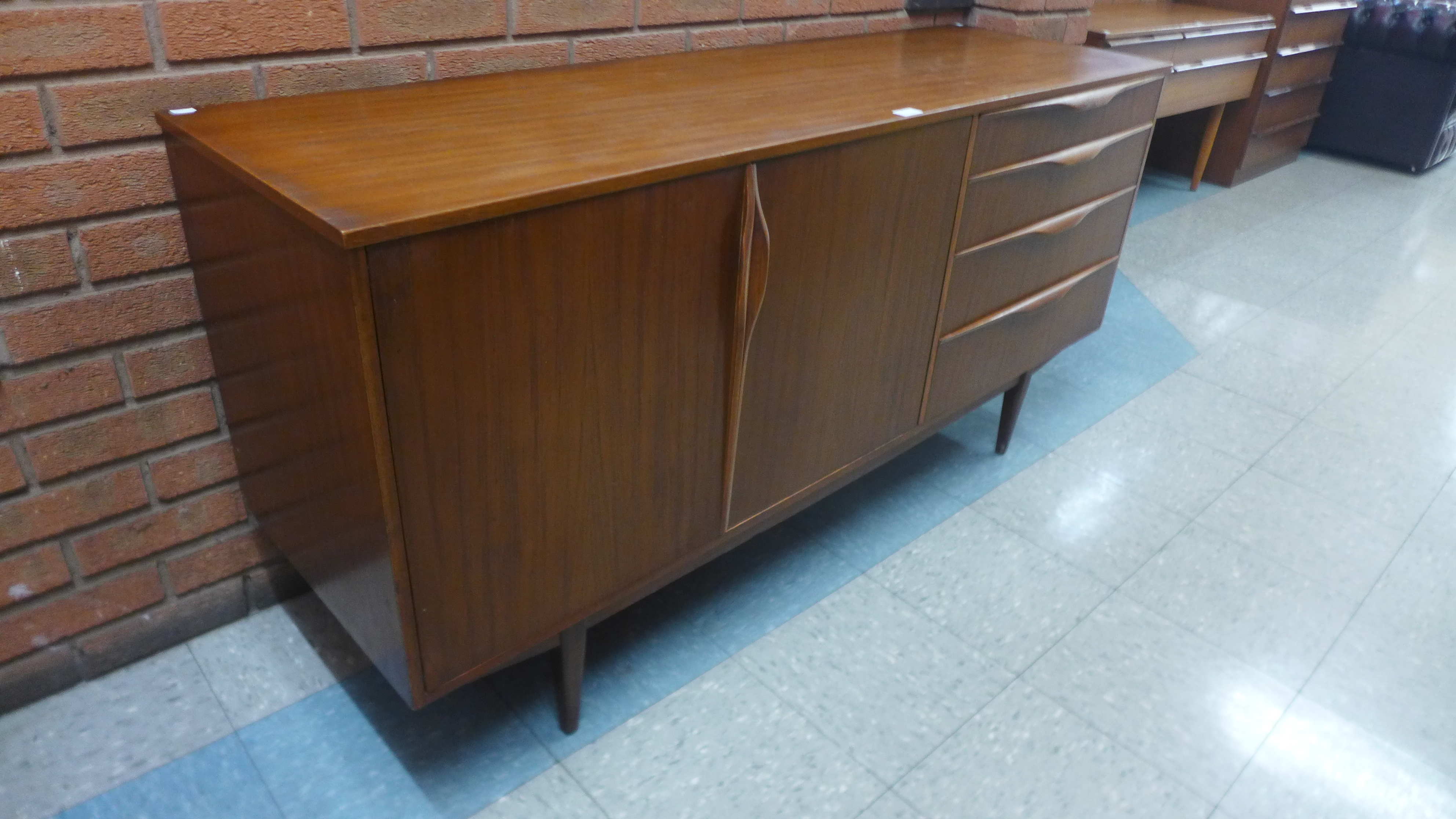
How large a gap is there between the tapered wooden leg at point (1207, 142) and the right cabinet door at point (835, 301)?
3.10 metres

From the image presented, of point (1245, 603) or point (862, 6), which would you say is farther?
point (862, 6)

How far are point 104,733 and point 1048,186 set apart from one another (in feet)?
5.54

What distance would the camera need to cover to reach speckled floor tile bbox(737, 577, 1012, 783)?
1.38m

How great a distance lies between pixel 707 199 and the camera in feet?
3.46

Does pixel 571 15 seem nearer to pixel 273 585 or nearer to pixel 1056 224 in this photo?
pixel 1056 224

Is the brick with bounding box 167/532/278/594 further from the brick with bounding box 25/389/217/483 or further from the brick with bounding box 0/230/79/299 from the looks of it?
the brick with bounding box 0/230/79/299

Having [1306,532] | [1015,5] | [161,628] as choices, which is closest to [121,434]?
[161,628]

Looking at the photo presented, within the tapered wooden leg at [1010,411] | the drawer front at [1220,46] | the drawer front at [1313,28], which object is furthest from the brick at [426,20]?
the drawer front at [1313,28]

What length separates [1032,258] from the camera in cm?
170

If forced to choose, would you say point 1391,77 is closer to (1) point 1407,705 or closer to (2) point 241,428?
(1) point 1407,705

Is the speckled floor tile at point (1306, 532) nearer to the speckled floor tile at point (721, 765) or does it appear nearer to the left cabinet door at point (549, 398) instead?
the speckled floor tile at point (721, 765)

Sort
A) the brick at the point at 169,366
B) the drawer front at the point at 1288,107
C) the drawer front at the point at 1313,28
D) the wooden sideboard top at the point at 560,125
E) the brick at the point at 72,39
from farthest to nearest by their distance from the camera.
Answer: the drawer front at the point at 1288,107
the drawer front at the point at 1313,28
the brick at the point at 169,366
the brick at the point at 72,39
the wooden sideboard top at the point at 560,125

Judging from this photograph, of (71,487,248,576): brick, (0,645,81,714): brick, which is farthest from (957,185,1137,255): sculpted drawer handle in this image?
(0,645,81,714): brick

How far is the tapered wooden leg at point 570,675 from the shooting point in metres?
1.24
